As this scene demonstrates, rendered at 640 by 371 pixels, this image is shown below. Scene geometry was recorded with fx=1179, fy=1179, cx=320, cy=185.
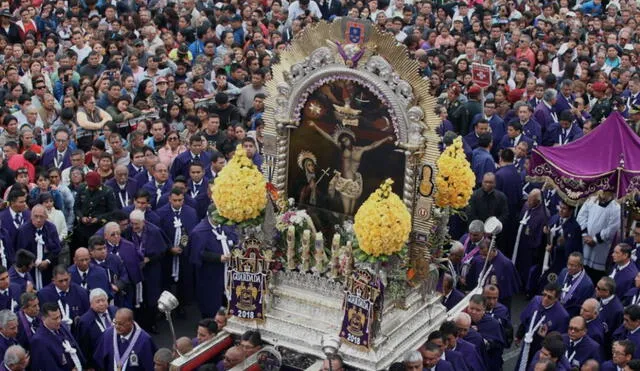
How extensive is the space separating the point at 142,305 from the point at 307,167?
14.4 ft

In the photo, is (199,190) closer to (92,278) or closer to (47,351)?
(92,278)

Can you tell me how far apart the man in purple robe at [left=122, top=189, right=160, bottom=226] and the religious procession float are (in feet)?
10.9

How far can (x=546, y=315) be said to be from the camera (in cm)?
1475

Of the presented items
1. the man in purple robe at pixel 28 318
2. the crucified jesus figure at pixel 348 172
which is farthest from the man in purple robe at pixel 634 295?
the man in purple robe at pixel 28 318

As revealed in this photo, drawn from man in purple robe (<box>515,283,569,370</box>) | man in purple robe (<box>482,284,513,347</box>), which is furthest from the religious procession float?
man in purple robe (<box>515,283,569,370</box>)

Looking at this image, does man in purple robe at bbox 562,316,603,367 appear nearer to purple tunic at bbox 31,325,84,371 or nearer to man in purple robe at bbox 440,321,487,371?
man in purple robe at bbox 440,321,487,371

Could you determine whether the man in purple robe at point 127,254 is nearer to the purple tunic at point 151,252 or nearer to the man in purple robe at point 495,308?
the purple tunic at point 151,252

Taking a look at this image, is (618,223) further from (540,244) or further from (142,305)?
(142,305)

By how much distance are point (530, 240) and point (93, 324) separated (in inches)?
280

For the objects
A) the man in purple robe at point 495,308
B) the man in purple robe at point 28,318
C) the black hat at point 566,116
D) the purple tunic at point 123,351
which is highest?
the black hat at point 566,116

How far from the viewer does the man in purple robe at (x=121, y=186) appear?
58.4 feet

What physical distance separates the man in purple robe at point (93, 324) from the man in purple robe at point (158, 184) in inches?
137

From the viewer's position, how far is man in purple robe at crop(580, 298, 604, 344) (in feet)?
47.5

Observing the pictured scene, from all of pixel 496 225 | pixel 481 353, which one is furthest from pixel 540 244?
pixel 481 353
